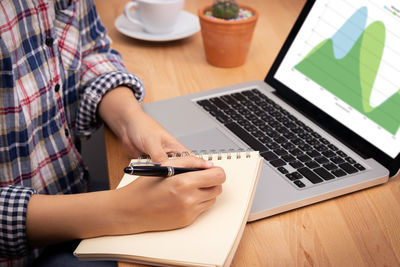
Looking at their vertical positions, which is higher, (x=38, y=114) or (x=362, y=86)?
(x=362, y=86)

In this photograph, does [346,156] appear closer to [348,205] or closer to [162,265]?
[348,205]

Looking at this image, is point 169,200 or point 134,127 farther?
point 134,127

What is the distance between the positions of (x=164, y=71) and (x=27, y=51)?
0.34 m

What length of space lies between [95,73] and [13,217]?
1.13 feet

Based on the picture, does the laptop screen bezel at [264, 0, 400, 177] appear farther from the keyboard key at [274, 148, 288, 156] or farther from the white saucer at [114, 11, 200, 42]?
the white saucer at [114, 11, 200, 42]

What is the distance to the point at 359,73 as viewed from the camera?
770mm

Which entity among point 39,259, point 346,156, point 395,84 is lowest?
point 39,259

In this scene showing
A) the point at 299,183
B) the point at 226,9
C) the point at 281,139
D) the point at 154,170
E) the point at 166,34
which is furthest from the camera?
the point at 166,34

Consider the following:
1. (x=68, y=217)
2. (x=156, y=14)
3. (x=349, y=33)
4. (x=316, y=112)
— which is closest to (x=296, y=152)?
(x=316, y=112)

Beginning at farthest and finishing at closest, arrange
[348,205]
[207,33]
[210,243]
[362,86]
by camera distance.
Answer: [207,33]
[362,86]
[348,205]
[210,243]

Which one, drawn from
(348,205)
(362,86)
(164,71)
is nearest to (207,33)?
(164,71)

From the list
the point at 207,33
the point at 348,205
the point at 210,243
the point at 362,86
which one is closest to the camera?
the point at 210,243

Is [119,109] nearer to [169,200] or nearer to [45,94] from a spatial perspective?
[45,94]

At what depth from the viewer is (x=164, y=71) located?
101 cm
